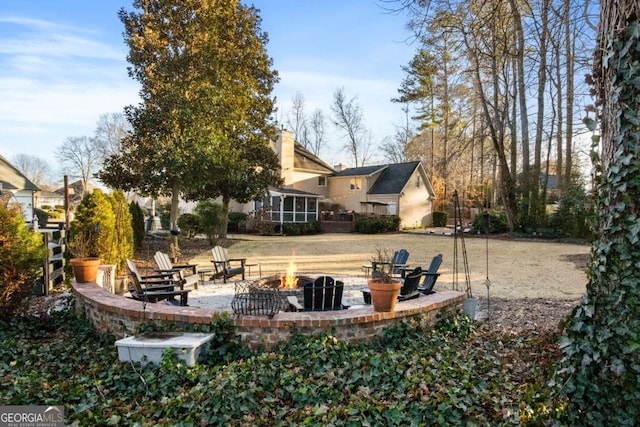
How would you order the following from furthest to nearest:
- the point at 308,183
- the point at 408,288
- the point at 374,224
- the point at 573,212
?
the point at 308,183 < the point at 374,224 < the point at 573,212 < the point at 408,288

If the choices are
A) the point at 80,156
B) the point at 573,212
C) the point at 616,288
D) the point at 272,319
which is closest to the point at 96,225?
the point at 272,319

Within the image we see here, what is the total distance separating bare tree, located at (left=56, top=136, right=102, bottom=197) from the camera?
43250 millimetres

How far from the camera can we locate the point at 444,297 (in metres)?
5.10

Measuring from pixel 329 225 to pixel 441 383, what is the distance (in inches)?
956

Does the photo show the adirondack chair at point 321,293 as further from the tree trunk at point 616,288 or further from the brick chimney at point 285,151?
the brick chimney at point 285,151

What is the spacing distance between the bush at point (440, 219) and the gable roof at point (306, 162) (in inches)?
393

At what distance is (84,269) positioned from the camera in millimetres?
5711

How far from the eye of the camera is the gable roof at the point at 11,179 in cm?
1775

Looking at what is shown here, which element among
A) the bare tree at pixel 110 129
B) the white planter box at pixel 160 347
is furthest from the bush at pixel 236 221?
the white planter box at pixel 160 347

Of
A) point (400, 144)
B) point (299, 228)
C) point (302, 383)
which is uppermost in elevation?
point (400, 144)

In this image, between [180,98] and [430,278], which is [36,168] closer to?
[180,98]

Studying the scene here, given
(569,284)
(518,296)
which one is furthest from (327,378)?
(569,284)

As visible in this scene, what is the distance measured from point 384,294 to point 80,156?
4991 centimetres

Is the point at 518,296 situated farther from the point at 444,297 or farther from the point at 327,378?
the point at 327,378
